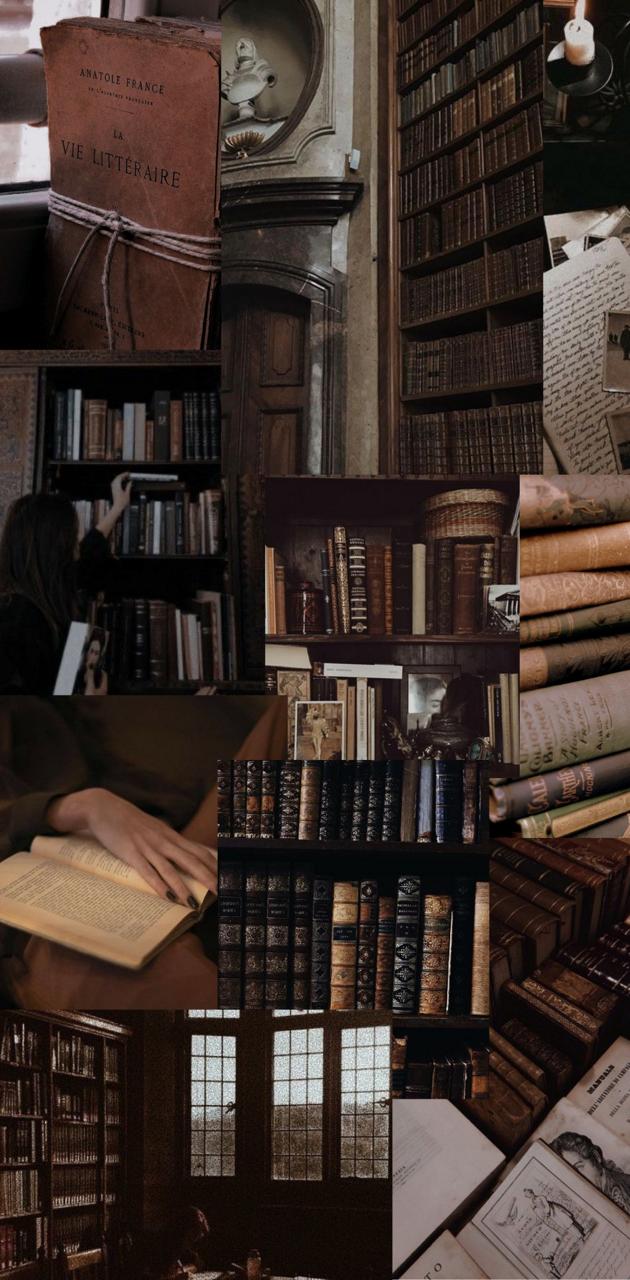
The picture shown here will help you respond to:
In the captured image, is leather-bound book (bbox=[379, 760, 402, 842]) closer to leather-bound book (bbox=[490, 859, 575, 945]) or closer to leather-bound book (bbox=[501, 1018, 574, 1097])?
leather-bound book (bbox=[490, 859, 575, 945])

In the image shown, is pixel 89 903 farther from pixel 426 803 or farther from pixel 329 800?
pixel 426 803

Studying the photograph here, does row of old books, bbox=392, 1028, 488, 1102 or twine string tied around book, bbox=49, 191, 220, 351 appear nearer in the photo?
row of old books, bbox=392, 1028, 488, 1102

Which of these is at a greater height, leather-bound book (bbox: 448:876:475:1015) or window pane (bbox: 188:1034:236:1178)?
leather-bound book (bbox: 448:876:475:1015)

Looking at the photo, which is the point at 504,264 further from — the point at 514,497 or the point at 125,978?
the point at 125,978

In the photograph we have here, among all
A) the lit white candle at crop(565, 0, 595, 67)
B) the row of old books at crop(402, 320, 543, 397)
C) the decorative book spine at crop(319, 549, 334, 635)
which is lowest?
the decorative book spine at crop(319, 549, 334, 635)

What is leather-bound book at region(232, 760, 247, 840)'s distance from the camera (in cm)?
196

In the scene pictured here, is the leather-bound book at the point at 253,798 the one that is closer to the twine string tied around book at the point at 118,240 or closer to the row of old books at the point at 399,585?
the row of old books at the point at 399,585

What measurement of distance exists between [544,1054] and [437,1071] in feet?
0.70

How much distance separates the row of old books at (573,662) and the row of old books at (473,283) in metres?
0.39

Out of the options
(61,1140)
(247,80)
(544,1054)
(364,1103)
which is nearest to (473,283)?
(247,80)

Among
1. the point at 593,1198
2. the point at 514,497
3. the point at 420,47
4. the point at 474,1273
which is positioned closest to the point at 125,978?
the point at 474,1273

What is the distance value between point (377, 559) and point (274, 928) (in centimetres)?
76

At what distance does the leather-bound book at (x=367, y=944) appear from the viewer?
1.97m

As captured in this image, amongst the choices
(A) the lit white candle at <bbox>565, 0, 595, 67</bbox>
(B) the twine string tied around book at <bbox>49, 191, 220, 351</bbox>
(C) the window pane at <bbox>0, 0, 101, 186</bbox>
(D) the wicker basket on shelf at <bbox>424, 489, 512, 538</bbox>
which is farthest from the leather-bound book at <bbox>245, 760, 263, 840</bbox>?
(A) the lit white candle at <bbox>565, 0, 595, 67</bbox>
